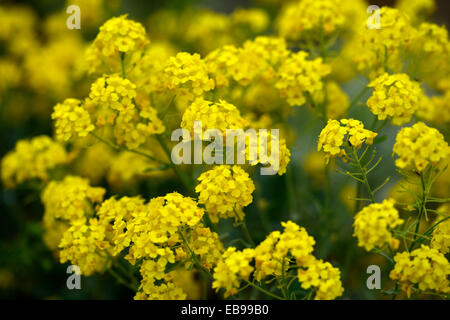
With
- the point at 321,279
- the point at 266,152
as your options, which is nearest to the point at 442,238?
the point at 321,279

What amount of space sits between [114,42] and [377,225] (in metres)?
0.81

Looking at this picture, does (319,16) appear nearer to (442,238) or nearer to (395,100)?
(395,100)

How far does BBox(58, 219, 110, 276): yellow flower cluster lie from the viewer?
1.25 meters

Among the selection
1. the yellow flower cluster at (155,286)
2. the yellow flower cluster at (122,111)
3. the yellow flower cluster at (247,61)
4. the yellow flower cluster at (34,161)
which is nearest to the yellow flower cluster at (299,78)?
the yellow flower cluster at (247,61)

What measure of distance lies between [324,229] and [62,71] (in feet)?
4.91

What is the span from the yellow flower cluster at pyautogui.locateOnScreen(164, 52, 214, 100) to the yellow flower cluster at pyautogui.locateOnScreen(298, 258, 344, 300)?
53cm

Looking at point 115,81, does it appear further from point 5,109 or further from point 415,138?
point 5,109

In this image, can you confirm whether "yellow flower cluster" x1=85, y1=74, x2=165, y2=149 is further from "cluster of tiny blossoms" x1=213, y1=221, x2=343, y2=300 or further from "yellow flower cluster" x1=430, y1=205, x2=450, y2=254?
"yellow flower cluster" x1=430, y1=205, x2=450, y2=254

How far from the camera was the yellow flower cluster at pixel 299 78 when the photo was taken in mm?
1408

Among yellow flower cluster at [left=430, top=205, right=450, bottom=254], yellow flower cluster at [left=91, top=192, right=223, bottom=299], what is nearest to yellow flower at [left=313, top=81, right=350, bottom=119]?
yellow flower cluster at [left=430, top=205, right=450, bottom=254]

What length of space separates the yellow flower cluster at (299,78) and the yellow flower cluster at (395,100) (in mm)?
209

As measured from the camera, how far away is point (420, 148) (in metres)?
1.07

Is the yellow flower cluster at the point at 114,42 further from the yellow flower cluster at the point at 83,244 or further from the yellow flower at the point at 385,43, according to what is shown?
the yellow flower at the point at 385,43

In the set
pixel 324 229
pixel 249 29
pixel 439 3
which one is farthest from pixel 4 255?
pixel 439 3
